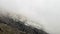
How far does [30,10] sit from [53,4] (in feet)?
0.66

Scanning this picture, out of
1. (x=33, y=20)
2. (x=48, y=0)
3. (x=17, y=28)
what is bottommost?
(x=17, y=28)

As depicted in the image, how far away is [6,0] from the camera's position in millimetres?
1175

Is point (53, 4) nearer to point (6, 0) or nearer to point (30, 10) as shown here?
point (30, 10)

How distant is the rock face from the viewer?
930 mm

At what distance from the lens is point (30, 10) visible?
114 centimetres

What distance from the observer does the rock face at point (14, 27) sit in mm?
930

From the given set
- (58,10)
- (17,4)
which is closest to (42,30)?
(58,10)

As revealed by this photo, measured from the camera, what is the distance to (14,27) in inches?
39.1

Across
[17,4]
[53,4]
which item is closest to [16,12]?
[17,4]

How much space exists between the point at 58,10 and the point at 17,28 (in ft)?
1.16

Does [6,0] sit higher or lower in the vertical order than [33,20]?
higher

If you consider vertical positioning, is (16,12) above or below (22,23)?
above

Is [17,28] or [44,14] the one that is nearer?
[17,28]

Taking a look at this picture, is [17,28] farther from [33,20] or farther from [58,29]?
[58,29]
